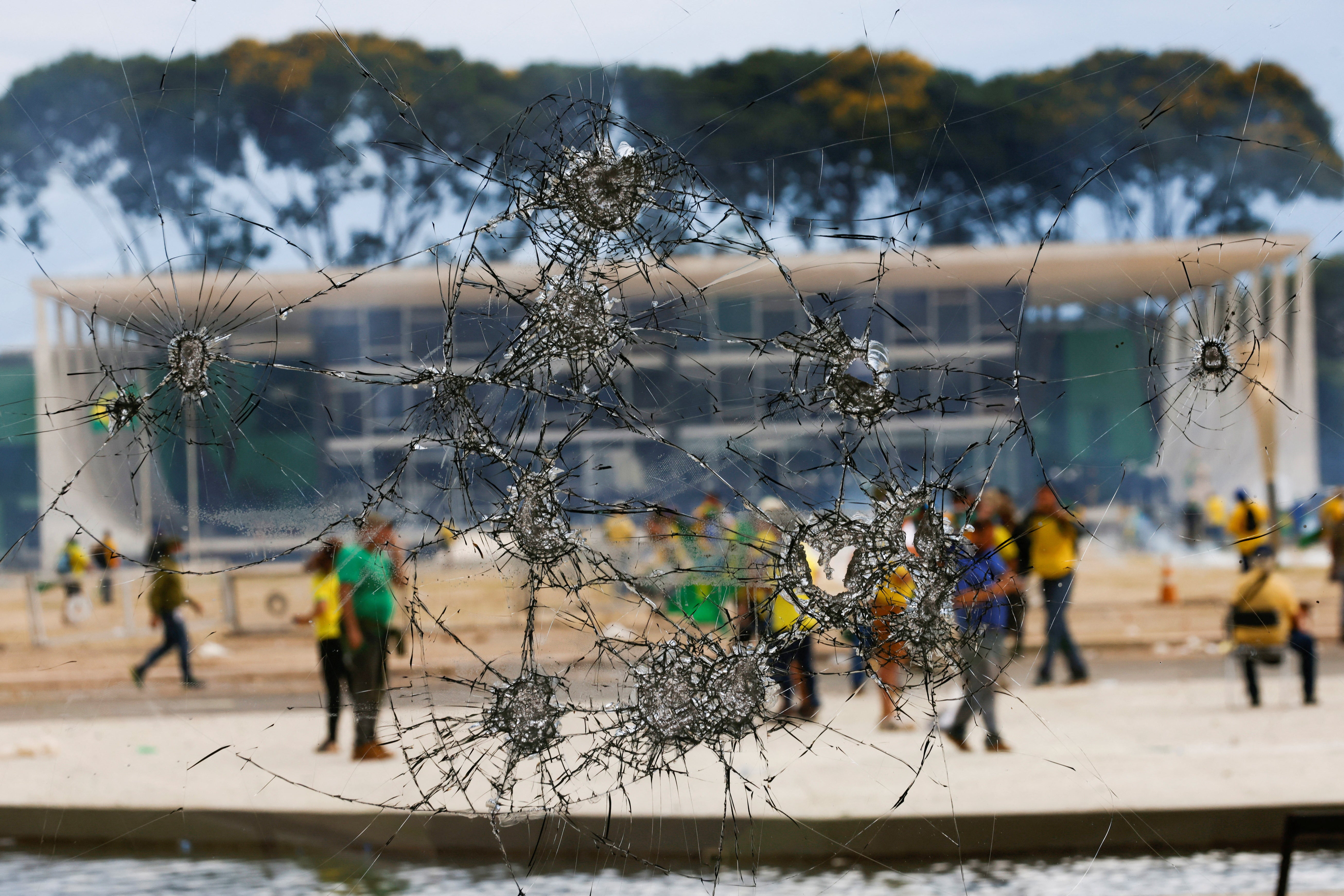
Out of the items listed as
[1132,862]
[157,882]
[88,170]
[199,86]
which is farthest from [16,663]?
[1132,862]

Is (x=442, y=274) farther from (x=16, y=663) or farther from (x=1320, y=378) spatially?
(x=1320, y=378)

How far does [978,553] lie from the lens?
6.41 feet

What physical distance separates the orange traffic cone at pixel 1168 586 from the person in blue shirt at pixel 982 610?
1094 mm

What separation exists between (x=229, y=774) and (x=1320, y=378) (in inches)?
108

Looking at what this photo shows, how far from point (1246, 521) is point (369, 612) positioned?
76.8 inches

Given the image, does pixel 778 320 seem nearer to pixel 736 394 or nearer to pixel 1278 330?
pixel 736 394

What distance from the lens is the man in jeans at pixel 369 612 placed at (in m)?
2.04

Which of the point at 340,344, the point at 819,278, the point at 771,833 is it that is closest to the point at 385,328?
the point at 340,344

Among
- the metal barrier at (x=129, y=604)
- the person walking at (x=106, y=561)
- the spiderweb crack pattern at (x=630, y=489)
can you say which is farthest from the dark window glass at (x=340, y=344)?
the person walking at (x=106, y=561)


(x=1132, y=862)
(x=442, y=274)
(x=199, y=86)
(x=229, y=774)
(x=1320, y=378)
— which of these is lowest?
(x=1132, y=862)

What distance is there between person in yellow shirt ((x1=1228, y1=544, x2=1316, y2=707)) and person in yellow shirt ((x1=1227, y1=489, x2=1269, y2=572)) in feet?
0.27

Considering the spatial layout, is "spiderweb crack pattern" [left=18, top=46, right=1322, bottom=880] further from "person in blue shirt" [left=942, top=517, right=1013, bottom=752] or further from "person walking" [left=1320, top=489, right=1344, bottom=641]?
"person walking" [left=1320, top=489, right=1344, bottom=641]

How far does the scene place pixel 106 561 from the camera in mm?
2395

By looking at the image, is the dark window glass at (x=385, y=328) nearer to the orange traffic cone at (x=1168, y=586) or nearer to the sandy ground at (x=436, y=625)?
the sandy ground at (x=436, y=625)
